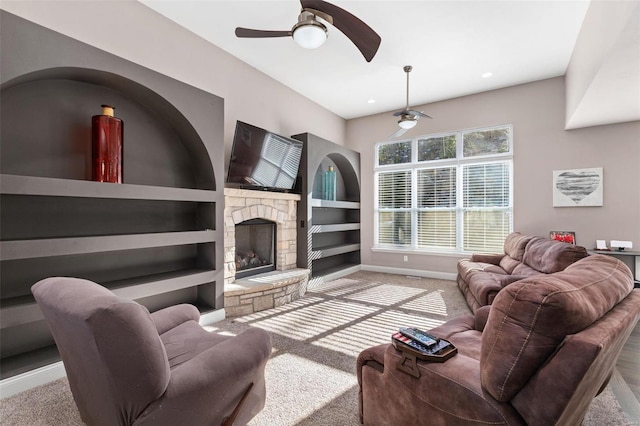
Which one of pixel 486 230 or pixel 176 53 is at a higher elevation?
pixel 176 53

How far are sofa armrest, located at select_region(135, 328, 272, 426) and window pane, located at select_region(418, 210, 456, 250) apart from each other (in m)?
5.03

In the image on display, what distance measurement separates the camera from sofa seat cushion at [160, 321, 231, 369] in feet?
5.67

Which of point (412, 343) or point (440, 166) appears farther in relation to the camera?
point (440, 166)

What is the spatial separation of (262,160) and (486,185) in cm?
396

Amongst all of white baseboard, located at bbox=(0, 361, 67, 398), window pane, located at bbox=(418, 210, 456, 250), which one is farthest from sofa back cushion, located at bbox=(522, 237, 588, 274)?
white baseboard, located at bbox=(0, 361, 67, 398)

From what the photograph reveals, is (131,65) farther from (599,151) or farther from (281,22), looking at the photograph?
(599,151)

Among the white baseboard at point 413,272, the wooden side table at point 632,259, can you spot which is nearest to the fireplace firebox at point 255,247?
the white baseboard at point 413,272

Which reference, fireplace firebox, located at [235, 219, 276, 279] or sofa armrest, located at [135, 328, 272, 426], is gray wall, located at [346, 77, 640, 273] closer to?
fireplace firebox, located at [235, 219, 276, 279]

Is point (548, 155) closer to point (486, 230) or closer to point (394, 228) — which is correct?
point (486, 230)

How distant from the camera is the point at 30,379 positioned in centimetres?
225

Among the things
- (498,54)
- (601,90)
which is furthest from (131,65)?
(601,90)

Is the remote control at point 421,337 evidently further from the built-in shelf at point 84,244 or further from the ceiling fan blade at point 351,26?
the built-in shelf at point 84,244

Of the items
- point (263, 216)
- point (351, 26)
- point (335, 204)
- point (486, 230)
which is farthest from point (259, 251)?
point (486, 230)

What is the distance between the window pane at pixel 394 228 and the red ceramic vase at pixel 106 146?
506 centimetres
